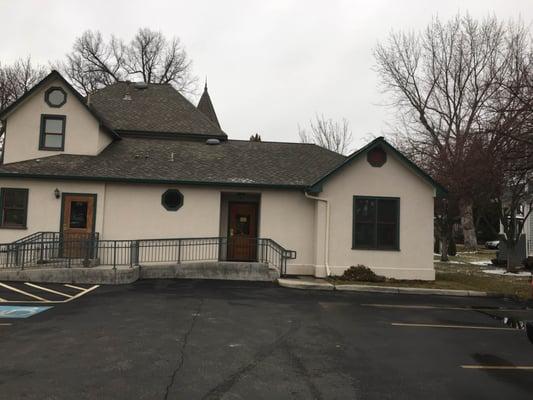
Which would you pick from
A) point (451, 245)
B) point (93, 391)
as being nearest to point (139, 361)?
point (93, 391)

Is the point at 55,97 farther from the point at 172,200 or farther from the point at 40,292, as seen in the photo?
the point at 40,292

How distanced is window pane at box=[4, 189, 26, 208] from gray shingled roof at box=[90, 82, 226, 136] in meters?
6.53

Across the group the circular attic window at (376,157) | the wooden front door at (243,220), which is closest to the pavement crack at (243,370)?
the circular attic window at (376,157)

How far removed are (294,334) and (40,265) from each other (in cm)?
999

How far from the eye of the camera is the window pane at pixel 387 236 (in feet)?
50.6

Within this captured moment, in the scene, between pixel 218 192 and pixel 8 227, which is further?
pixel 218 192

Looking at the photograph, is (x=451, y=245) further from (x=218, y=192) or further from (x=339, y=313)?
(x=339, y=313)

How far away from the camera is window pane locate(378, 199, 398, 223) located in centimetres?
1553

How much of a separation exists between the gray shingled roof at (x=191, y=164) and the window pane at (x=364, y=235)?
2.48 m

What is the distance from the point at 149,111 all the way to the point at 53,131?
6.44m

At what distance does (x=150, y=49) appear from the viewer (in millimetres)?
47375

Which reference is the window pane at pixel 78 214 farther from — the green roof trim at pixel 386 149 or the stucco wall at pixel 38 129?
the green roof trim at pixel 386 149

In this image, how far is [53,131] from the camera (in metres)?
17.4

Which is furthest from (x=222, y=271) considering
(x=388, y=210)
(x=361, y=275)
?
(x=388, y=210)
